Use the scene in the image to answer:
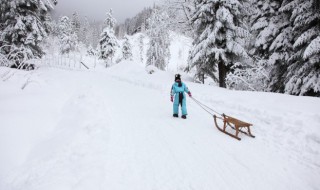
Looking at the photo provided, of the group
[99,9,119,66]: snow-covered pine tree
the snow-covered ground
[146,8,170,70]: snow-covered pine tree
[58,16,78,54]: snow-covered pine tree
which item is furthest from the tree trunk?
[58,16,78,54]: snow-covered pine tree

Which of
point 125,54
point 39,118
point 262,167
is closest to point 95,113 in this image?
point 39,118

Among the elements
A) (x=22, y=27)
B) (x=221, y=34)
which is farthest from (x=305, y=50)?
(x=22, y=27)

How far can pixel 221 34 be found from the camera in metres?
14.6

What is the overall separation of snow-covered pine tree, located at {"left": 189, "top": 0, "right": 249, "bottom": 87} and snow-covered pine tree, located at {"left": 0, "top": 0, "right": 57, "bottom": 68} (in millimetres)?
13954

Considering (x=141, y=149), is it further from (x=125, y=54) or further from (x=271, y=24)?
(x=125, y=54)

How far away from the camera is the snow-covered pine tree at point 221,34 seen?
14188 mm

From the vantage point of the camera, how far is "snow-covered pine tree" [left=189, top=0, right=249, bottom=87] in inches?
559

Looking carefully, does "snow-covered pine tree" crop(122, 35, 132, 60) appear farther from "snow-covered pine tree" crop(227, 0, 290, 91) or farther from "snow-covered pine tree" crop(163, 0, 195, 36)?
"snow-covered pine tree" crop(227, 0, 290, 91)

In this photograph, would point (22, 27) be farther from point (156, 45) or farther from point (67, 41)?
point (67, 41)

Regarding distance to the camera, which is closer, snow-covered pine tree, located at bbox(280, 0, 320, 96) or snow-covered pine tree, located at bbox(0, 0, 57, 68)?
snow-covered pine tree, located at bbox(280, 0, 320, 96)

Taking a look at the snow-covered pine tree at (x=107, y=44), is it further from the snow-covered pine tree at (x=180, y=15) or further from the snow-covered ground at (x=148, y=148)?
the snow-covered ground at (x=148, y=148)

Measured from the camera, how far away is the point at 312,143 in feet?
18.6

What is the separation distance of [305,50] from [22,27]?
21094 millimetres

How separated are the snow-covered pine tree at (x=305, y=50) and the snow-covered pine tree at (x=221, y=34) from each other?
10.6 feet
